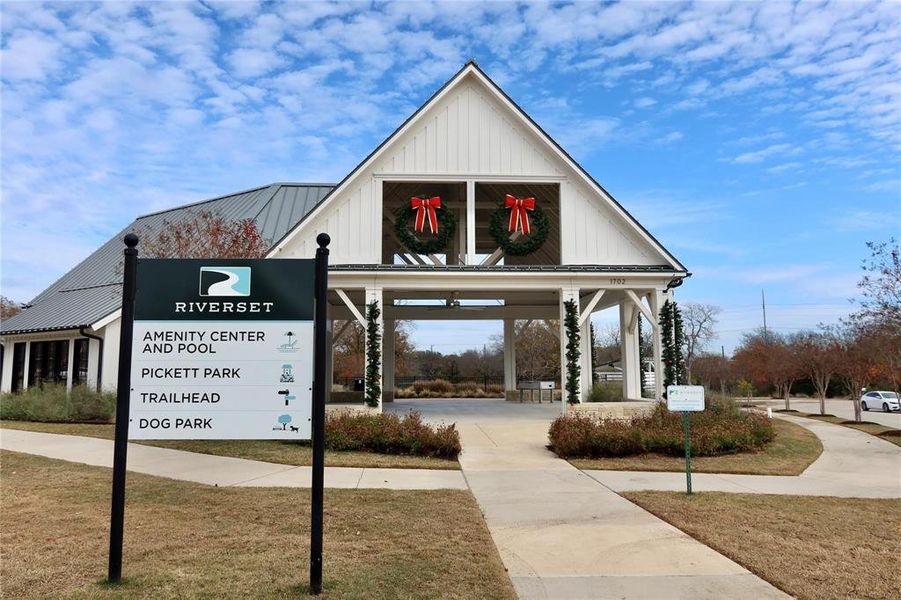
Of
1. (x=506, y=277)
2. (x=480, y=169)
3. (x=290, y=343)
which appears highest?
(x=480, y=169)

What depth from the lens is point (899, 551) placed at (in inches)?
236

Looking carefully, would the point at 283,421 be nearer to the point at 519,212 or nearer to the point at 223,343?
the point at 223,343

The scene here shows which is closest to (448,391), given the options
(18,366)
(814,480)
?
(18,366)

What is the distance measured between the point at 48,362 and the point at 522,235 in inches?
657

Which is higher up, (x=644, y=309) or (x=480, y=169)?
(x=480, y=169)

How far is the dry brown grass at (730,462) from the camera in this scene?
10758 mm

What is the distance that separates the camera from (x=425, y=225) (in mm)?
17969

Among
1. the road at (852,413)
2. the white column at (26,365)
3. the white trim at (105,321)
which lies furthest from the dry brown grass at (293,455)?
the road at (852,413)

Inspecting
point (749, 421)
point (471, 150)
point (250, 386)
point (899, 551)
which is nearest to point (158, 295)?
point (250, 386)

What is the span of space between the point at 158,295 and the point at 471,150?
1367 centimetres

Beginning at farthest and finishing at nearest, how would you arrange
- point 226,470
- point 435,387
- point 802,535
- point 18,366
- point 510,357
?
point 435,387 → point 510,357 → point 18,366 → point 226,470 → point 802,535

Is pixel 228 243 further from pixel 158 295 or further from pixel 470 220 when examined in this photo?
pixel 158 295

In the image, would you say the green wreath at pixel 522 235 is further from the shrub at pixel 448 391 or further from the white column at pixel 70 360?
the shrub at pixel 448 391

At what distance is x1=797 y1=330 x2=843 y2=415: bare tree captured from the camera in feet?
85.1
